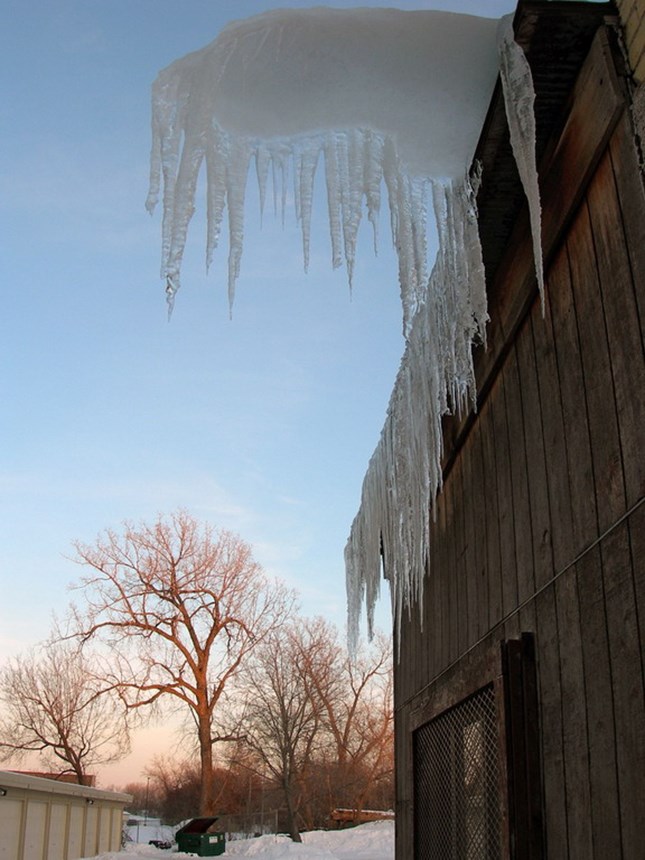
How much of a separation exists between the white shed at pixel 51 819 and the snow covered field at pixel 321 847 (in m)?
0.95

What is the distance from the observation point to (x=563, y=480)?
2.55 m

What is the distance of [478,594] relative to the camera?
11.9 ft

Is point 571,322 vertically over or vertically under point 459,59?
under

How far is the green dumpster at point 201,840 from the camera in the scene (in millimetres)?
20656

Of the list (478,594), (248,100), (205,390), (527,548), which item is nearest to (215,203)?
(248,100)

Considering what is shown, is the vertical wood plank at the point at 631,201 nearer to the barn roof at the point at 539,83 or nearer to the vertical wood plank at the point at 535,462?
the barn roof at the point at 539,83

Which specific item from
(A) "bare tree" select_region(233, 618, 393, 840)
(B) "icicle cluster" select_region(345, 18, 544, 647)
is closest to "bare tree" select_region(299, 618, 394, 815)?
(A) "bare tree" select_region(233, 618, 393, 840)

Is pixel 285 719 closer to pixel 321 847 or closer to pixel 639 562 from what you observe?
pixel 321 847

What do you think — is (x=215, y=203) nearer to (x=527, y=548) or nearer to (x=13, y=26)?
(x=527, y=548)

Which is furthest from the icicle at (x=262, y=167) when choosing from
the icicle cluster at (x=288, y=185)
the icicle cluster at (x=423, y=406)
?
the icicle cluster at (x=423, y=406)

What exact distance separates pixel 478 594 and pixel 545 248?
1.60 metres

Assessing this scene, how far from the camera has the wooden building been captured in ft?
6.78

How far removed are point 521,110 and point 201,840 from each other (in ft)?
71.6

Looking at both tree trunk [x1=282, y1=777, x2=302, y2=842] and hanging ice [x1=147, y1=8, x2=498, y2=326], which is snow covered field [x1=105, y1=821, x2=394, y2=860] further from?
hanging ice [x1=147, y1=8, x2=498, y2=326]
